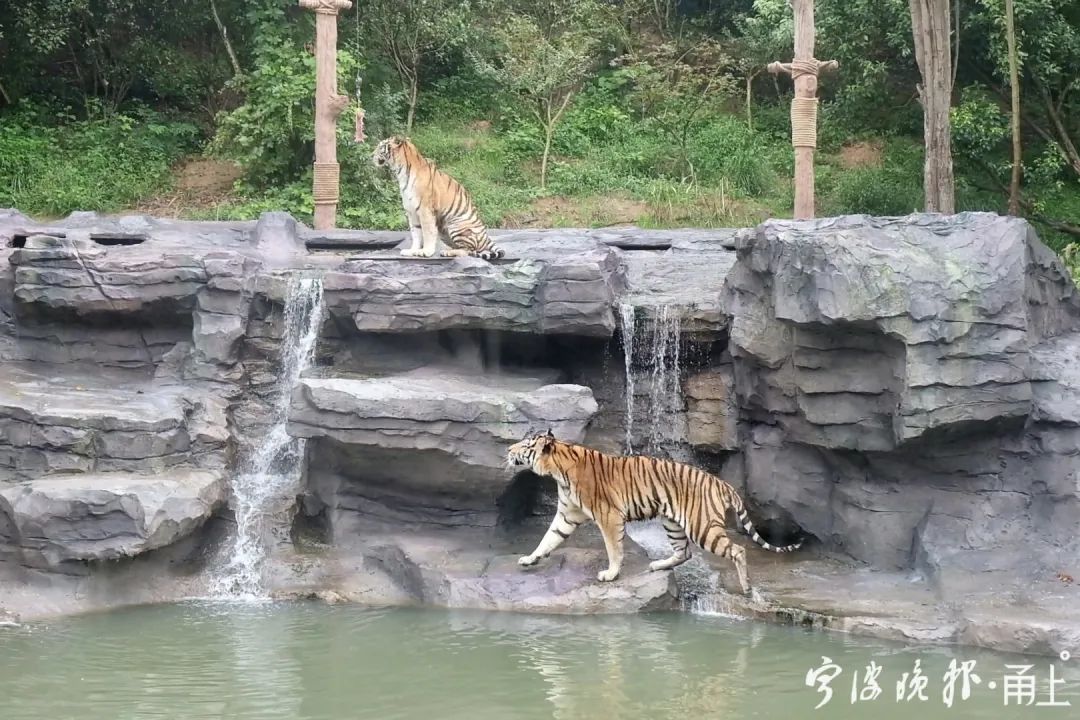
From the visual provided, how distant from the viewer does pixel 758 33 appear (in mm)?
18594

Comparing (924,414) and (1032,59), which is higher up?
(1032,59)

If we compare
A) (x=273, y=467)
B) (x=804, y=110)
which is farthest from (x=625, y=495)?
(x=804, y=110)

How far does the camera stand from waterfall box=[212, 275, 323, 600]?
8.40 metres

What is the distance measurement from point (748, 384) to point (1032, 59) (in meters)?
7.58

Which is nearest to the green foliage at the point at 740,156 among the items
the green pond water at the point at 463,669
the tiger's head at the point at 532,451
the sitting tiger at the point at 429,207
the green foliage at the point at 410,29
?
the green foliage at the point at 410,29

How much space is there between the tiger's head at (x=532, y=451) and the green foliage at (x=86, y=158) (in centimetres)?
1041

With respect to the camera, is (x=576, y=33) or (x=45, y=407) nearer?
(x=45, y=407)

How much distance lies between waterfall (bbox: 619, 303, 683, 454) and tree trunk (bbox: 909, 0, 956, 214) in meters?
3.05

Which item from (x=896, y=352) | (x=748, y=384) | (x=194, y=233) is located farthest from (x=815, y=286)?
(x=194, y=233)

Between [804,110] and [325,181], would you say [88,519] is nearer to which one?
[325,181]

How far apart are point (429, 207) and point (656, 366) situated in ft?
7.88

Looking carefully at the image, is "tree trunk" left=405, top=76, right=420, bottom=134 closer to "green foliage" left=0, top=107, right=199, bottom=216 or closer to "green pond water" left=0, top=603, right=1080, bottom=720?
"green foliage" left=0, top=107, right=199, bottom=216

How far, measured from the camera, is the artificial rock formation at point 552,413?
744cm

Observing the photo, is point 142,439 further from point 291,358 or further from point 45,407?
point 291,358
